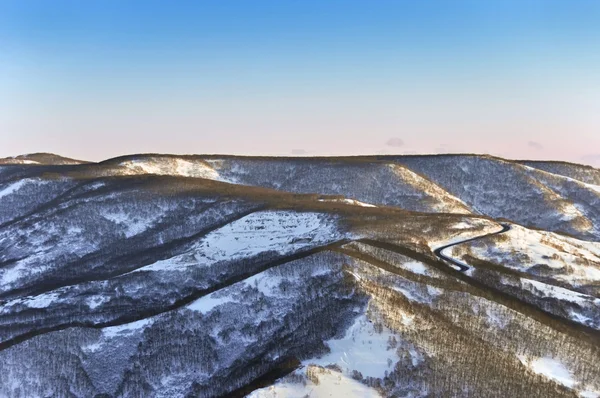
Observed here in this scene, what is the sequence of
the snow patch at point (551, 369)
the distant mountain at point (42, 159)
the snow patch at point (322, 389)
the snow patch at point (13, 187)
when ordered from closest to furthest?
the snow patch at point (322, 389) → the snow patch at point (551, 369) → the snow patch at point (13, 187) → the distant mountain at point (42, 159)

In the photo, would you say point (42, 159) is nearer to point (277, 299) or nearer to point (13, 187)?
point (13, 187)

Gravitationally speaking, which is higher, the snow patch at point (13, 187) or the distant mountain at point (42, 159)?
the distant mountain at point (42, 159)

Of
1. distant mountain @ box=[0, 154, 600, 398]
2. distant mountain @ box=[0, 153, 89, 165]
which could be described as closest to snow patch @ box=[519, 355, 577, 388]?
distant mountain @ box=[0, 154, 600, 398]

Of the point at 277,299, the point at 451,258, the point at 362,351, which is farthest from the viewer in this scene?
the point at 451,258

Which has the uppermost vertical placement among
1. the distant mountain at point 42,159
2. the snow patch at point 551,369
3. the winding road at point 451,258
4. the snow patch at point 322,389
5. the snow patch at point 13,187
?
the distant mountain at point 42,159

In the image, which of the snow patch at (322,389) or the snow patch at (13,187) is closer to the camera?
the snow patch at (322,389)

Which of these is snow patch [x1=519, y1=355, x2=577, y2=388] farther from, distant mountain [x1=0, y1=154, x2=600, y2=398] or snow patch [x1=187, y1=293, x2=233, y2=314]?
snow patch [x1=187, y1=293, x2=233, y2=314]

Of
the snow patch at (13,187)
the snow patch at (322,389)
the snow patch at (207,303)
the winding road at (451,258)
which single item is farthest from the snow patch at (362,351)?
the snow patch at (13,187)

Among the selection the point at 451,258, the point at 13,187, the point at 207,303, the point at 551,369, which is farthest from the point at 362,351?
the point at 13,187

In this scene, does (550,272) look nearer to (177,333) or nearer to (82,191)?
(177,333)

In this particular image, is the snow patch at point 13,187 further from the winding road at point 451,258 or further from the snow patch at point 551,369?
the snow patch at point 551,369
